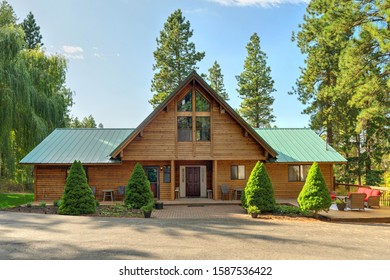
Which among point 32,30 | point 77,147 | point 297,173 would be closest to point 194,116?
point 297,173

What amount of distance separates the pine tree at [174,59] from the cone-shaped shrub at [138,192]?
21967 mm

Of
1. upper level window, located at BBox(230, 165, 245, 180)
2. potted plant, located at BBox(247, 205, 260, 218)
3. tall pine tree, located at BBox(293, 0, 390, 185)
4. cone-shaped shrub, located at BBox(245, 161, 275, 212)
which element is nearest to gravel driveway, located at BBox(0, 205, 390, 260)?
potted plant, located at BBox(247, 205, 260, 218)

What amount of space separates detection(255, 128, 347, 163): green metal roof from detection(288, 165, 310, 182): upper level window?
2.21ft

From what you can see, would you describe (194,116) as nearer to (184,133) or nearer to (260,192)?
(184,133)

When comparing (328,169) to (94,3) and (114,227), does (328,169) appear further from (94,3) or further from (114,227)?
(94,3)

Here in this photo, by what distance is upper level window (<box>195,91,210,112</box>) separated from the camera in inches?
675

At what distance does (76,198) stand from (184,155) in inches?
257

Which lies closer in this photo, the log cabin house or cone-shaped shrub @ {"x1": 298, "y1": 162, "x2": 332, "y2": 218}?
cone-shaped shrub @ {"x1": 298, "y1": 162, "x2": 332, "y2": 218}

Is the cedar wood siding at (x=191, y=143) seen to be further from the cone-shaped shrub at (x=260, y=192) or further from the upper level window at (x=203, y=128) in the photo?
the cone-shaped shrub at (x=260, y=192)

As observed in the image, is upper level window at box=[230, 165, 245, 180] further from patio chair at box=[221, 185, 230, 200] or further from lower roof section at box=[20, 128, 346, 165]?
lower roof section at box=[20, 128, 346, 165]

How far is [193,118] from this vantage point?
671 inches

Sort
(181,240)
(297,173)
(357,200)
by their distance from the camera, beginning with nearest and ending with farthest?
(181,240) → (357,200) → (297,173)
